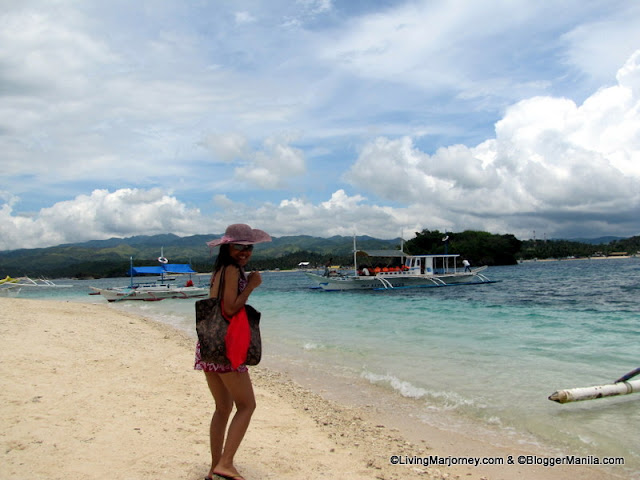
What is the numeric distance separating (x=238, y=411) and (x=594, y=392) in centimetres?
465

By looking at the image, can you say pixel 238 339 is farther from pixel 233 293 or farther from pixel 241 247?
pixel 241 247

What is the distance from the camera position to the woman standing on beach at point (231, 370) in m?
3.24

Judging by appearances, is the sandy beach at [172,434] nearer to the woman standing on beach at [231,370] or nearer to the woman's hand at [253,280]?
the woman standing on beach at [231,370]

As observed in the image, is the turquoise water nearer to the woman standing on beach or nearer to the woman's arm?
the woman standing on beach

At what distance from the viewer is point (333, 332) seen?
49.8ft

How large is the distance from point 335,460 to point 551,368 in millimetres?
6306

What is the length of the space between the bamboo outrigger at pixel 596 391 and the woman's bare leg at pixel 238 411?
3856mm

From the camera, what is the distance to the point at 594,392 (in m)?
5.58

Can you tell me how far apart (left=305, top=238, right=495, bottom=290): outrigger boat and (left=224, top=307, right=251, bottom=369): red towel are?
38811 millimetres

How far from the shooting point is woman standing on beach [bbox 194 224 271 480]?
324 centimetres

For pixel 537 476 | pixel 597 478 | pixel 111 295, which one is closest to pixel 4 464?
pixel 537 476

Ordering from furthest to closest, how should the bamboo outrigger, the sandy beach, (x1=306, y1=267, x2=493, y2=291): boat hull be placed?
(x1=306, y1=267, x2=493, y2=291): boat hull < the bamboo outrigger < the sandy beach

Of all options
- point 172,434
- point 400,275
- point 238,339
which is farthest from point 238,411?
point 400,275

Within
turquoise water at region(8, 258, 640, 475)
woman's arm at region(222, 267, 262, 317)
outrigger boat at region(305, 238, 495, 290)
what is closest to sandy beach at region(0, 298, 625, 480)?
turquoise water at region(8, 258, 640, 475)
